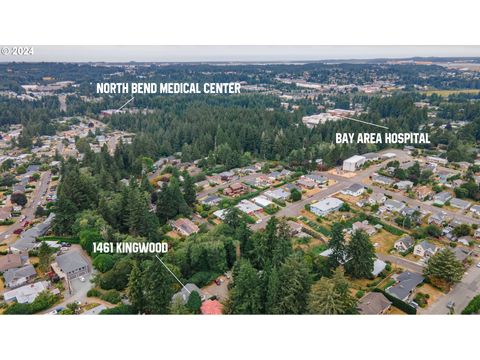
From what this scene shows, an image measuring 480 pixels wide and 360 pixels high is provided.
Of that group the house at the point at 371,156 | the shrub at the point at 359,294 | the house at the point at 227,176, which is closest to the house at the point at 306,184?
the house at the point at 227,176

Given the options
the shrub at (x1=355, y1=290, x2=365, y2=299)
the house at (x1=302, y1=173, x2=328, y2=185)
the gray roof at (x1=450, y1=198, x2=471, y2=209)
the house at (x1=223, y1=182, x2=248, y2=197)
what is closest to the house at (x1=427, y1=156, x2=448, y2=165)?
the gray roof at (x1=450, y1=198, x2=471, y2=209)

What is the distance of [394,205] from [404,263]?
501 cm

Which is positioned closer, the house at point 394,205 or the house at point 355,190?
the house at point 394,205

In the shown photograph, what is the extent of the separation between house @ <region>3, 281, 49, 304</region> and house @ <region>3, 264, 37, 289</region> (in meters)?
0.40

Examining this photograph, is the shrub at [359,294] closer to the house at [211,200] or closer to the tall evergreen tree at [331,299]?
the tall evergreen tree at [331,299]

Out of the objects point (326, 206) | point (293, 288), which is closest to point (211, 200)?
point (326, 206)

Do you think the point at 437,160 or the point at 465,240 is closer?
the point at 465,240

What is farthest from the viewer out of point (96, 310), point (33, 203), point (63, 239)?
point (33, 203)

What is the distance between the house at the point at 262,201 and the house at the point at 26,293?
1022 cm

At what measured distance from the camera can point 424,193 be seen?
61.8 ft

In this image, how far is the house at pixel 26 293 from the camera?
1012cm

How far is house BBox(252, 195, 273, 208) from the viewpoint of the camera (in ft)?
57.8

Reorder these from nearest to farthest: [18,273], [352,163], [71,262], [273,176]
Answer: [18,273] → [71,262] → [273,176] → [352,163]

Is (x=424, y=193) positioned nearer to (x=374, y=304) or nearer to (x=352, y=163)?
(x=352, y=163)
